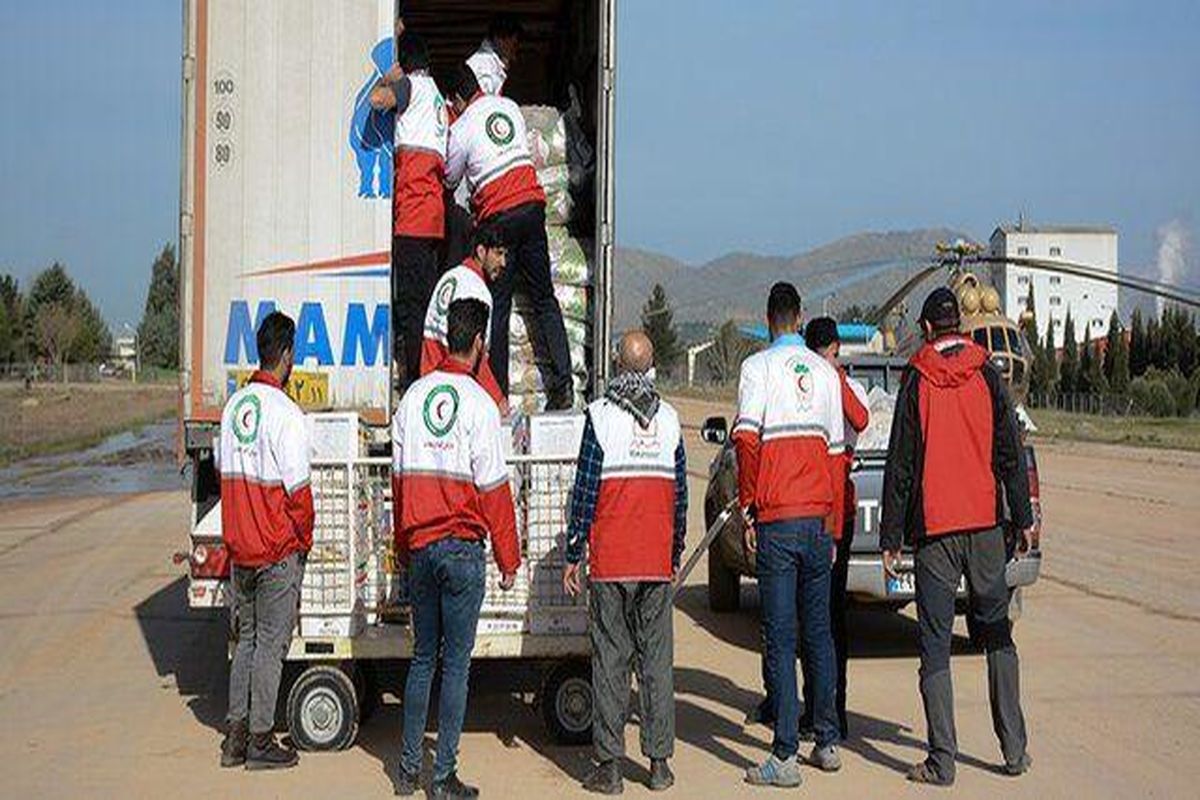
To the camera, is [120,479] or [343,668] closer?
[343,668]

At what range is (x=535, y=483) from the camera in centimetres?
841

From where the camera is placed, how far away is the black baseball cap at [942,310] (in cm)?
801

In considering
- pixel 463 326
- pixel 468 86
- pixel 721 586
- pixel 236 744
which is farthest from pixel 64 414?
pixel 463 326

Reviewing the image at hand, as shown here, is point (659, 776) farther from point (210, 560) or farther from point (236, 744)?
point (210, 560)

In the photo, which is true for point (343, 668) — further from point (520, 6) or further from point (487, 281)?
point (520, 6)

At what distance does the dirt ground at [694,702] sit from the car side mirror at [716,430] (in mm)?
1563

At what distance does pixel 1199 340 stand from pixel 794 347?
76.2m

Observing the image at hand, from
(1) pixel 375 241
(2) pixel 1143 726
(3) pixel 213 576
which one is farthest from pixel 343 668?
(2) pixel 1143 726

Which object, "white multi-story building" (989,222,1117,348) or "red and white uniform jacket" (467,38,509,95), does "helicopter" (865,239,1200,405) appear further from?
"white multi-story building" (989,222,1117,348)

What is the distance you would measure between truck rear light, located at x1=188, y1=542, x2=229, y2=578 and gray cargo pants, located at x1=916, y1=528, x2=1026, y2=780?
12.9ft

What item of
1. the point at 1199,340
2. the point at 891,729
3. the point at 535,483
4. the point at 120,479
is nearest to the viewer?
the point at 535,483

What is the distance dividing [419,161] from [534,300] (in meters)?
1.18

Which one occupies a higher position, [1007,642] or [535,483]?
[535,483]

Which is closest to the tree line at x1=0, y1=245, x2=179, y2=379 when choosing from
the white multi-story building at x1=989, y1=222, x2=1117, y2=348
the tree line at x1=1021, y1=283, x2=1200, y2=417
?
the tree line at x1=1021, y1=283, x2=1200, y2=417
